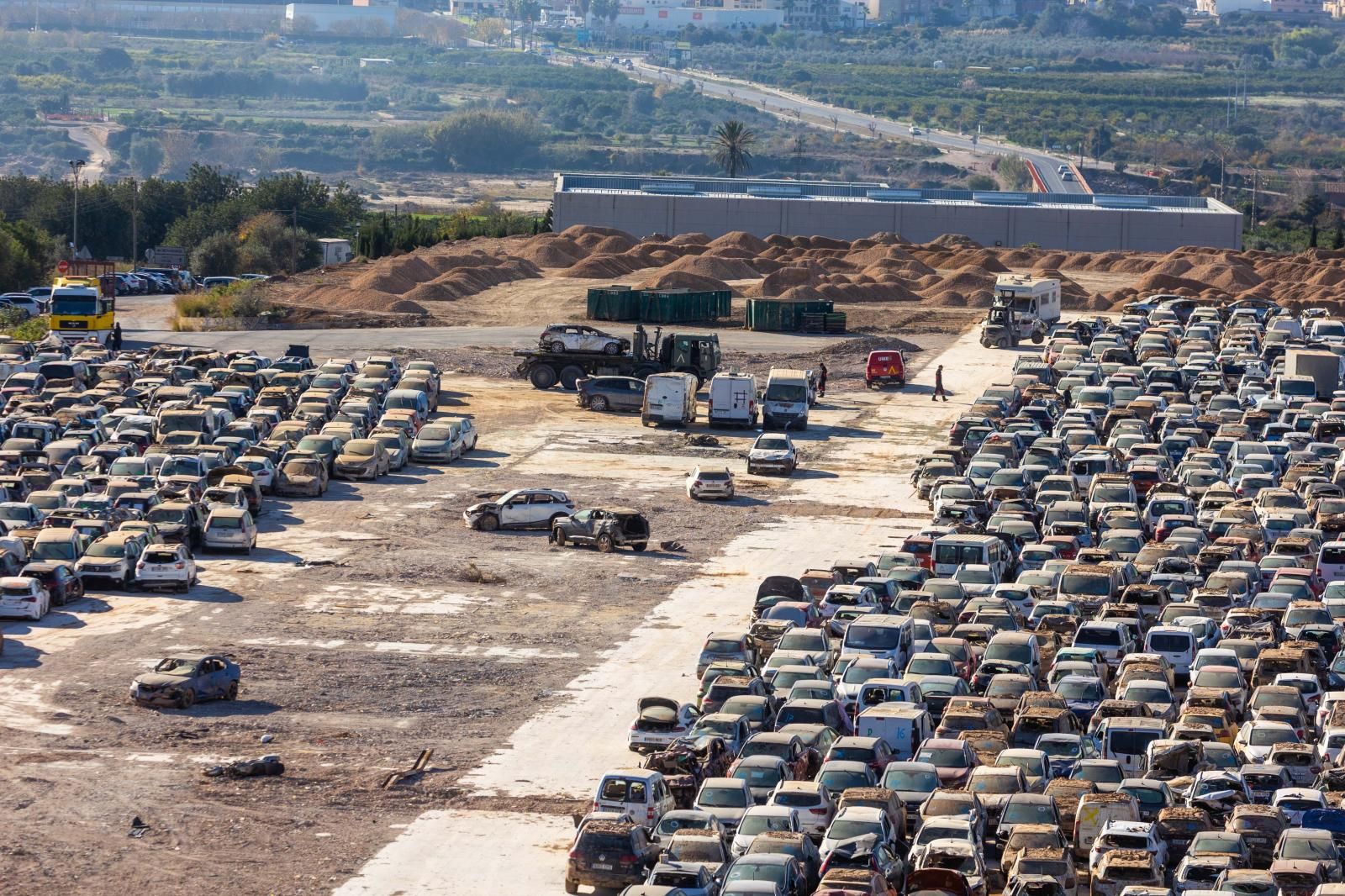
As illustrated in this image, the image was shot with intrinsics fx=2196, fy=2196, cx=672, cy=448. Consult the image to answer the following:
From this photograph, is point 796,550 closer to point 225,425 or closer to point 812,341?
point 225,425

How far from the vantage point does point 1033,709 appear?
32.2m

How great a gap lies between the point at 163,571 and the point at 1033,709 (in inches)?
749

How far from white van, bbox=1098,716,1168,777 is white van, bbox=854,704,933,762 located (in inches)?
101

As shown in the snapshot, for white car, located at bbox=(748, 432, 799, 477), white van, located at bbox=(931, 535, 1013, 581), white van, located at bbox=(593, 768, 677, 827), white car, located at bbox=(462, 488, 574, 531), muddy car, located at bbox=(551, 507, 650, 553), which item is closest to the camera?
white van, located at bbox=(593, 768, 677, 827)

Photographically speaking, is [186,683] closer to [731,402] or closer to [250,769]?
[250,769]

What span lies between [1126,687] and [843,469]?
2654 cm

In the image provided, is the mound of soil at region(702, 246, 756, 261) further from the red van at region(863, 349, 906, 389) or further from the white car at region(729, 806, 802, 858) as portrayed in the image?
the white car at region(729, 806, 802, 858)

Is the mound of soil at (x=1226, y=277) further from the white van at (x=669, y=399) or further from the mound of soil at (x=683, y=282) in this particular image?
the white van at (x=669, y=399)

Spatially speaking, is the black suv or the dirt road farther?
the dirt road

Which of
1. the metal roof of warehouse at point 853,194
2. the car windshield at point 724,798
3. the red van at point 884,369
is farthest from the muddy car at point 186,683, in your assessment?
the metal roof of warehouse at point 853,194

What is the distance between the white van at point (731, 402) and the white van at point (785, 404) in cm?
53

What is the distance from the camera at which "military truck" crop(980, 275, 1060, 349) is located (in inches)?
3413

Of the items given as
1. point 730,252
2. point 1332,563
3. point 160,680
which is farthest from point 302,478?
point 730,252

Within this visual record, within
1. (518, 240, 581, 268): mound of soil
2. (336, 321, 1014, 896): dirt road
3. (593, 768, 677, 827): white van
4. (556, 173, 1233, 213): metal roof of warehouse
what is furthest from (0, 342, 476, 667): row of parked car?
(556, 173, 1233, 213): metal roof of warehouse
